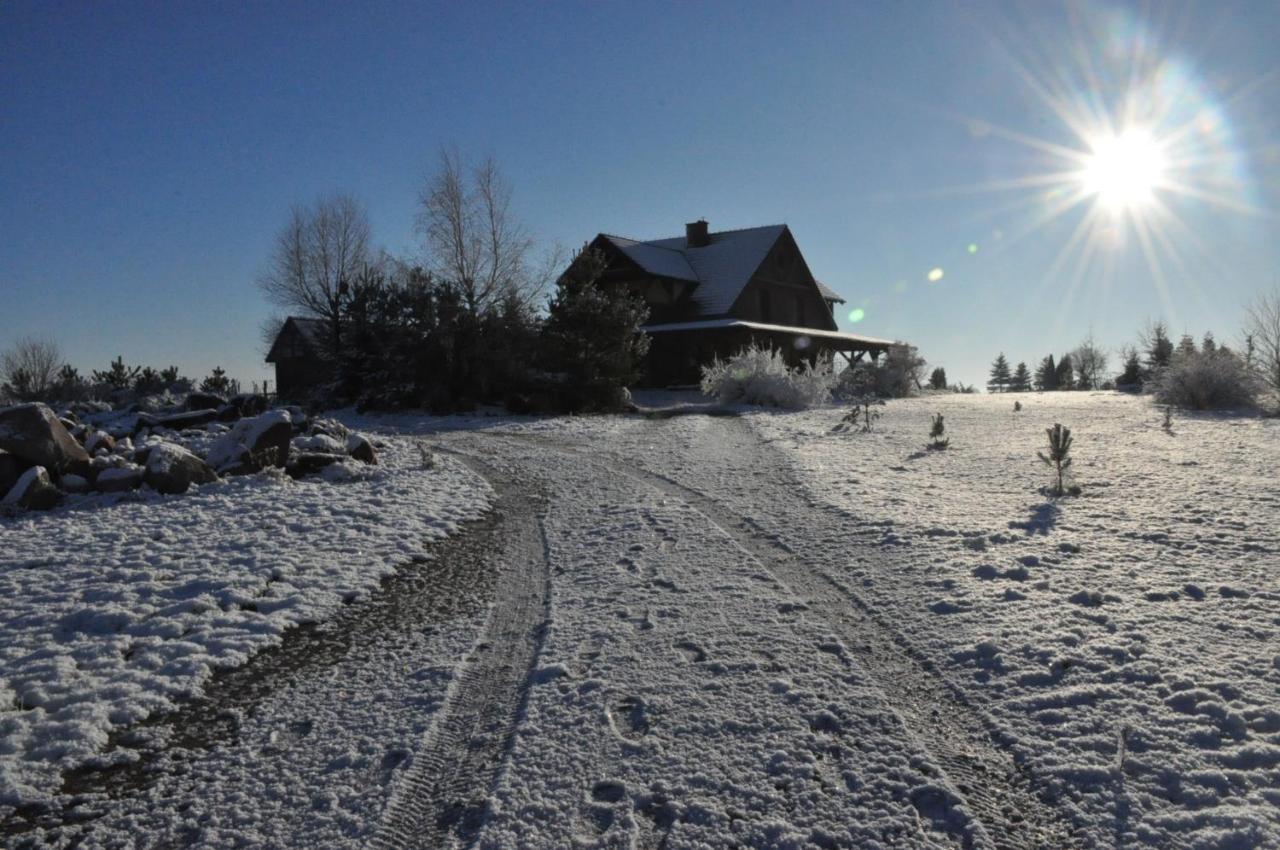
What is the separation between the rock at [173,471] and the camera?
7992 mm

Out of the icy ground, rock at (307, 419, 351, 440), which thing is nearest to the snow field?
the icy ground

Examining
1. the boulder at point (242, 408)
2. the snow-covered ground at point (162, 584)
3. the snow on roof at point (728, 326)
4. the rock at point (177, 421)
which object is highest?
the snow on roof at point (728, 326)

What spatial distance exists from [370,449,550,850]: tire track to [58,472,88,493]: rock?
588cm

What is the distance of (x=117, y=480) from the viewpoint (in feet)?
26.0

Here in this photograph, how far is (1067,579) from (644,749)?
3308 mm

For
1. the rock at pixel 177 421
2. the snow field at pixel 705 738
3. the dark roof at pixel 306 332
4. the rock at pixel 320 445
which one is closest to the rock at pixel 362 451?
the rock at pixel 320 445

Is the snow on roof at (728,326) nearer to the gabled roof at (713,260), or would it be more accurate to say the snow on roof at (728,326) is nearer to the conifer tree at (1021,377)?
the gabled roof at (713,260)

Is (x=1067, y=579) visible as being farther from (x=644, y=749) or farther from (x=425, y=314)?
(x=425, y=314)

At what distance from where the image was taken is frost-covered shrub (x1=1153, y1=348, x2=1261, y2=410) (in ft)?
52.1

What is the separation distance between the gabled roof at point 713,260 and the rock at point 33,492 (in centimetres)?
2269

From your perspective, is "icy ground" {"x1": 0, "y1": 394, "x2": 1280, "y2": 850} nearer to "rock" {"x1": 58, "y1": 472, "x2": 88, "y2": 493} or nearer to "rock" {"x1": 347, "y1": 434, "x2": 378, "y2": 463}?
"rock" {"x1": 58, "y1": 472, "x2": 88, "y2": 493}

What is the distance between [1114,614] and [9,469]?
10.4 m

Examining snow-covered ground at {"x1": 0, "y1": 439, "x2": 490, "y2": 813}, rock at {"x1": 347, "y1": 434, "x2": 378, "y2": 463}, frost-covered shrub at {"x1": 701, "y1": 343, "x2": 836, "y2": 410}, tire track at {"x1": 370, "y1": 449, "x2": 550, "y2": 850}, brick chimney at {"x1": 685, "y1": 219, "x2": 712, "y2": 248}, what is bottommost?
tire track at {"x1": 370, "y1": 449, "x2": 550, "y2": 850}

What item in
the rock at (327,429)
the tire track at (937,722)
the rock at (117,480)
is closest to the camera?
the tire track at (937,722)
